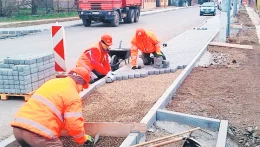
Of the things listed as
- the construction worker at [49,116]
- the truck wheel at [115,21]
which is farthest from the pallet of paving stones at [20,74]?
the truck wheel at [115,21]

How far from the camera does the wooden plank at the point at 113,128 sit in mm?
5156

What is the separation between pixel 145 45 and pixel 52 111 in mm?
5946

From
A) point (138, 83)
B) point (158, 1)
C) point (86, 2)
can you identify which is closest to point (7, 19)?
point (86, 2)

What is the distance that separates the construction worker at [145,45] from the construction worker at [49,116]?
5.24 m

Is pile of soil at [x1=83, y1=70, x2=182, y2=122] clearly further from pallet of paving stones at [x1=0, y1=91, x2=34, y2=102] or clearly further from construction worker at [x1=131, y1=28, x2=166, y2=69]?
pallet of paving stones at [x1=0, y1=91, x2=34, y2=102]

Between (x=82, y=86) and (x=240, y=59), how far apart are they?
8607mm

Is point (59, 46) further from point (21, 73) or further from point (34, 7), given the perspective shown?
point (34, 7)

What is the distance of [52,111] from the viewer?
3.88 meters

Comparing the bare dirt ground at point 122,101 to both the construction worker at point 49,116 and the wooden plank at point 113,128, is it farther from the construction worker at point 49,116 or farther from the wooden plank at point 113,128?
the construction worker at point 49,116

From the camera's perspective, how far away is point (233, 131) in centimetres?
576

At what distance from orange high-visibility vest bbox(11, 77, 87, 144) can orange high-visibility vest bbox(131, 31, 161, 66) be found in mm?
5265

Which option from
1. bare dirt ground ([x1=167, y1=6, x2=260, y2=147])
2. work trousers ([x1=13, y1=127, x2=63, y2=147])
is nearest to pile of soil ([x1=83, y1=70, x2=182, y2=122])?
bare dirt ground ([x1=167, y1=6, x2=260, y2=147])

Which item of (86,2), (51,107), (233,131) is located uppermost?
(86,2)

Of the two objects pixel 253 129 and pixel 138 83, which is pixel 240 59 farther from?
pixel 253 129
